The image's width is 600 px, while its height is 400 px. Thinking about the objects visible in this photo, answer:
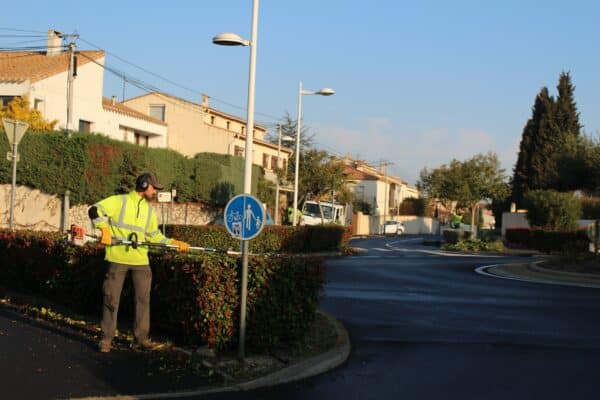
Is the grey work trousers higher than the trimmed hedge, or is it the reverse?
the trimmed hedge

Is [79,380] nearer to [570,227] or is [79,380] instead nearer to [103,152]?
[103,152]

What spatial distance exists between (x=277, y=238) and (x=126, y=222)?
18685 mm

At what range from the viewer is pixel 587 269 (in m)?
18.5

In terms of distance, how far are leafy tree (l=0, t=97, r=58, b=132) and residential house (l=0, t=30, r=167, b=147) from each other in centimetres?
143

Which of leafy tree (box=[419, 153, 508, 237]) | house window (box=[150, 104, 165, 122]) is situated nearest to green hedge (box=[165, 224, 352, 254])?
leafy tree (box=[419, 153, 508, 237])

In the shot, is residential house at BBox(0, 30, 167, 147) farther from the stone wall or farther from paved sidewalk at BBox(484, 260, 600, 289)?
paved sidewalk at BBox(484, 260, 600, 289)

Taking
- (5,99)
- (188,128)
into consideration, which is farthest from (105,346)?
(188,128)

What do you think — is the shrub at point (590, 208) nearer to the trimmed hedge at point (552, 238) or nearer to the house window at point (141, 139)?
the trimmed hedge at point (552, 238)

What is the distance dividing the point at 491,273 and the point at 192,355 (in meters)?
14.8

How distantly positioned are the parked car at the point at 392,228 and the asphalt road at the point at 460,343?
51452 millimetres

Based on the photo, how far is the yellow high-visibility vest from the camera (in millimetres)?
7352

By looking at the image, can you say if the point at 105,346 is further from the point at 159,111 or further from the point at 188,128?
the point at 159,111

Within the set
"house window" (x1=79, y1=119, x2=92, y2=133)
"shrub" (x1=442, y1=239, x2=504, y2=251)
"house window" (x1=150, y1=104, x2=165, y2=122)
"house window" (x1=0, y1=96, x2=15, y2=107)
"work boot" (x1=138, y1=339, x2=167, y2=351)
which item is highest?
"house window" (x1=150, y1=104, x2=165, y2=122)

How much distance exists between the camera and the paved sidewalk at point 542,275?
1731cm
